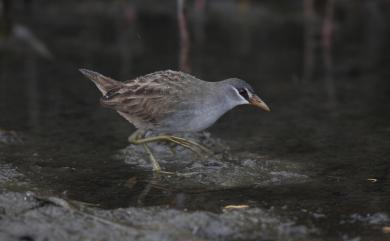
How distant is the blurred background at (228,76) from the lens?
639cm

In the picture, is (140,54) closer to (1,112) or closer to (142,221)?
(1,112)

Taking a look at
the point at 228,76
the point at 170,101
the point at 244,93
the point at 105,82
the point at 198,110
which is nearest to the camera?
the point at 198,110

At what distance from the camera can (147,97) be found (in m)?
7.24

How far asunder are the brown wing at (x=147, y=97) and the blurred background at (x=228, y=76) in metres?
0.50

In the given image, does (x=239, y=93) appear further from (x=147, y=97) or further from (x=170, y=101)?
(x=147, y=97)

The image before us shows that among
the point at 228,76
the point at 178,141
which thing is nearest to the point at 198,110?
the point at 178,141

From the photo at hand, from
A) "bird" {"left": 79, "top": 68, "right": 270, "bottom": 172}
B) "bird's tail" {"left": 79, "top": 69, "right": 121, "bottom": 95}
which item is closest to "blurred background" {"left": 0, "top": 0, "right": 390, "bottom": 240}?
"bird" {"left": 79, "top": 68, "right": 270, "bottom": 172}

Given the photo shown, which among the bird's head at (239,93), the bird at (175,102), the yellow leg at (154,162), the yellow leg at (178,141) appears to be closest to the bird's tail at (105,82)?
the bird at (175,102)

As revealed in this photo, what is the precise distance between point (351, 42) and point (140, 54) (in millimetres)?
3740

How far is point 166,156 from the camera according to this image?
766 cm

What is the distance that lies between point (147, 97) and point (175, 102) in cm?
32

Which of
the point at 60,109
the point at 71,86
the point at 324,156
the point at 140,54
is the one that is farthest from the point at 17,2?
the point at 324,156

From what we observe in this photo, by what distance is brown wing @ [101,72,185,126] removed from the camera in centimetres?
710

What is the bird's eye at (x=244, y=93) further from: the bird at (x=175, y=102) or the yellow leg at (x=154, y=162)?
A: the yellow leg at (x=154, y=162)
